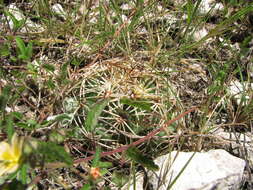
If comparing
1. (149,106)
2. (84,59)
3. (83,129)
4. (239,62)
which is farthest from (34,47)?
(239,62)

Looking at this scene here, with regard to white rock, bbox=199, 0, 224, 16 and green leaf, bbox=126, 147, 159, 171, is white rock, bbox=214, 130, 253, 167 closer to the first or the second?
green leaf, bbox=126, 147, 159, 171

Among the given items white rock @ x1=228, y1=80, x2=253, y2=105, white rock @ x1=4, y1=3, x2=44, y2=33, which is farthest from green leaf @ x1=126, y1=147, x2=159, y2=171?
white rock @ x1=4, y1=3, x2=44, y2=33

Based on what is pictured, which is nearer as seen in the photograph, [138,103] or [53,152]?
[53,152]

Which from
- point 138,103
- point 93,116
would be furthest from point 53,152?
point 138,103

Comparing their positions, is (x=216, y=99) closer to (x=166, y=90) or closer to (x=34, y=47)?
(x=166, y=90)

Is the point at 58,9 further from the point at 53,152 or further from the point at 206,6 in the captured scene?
the point at 53,152

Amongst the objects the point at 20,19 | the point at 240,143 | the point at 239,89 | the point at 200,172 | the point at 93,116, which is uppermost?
the point at 20,19
